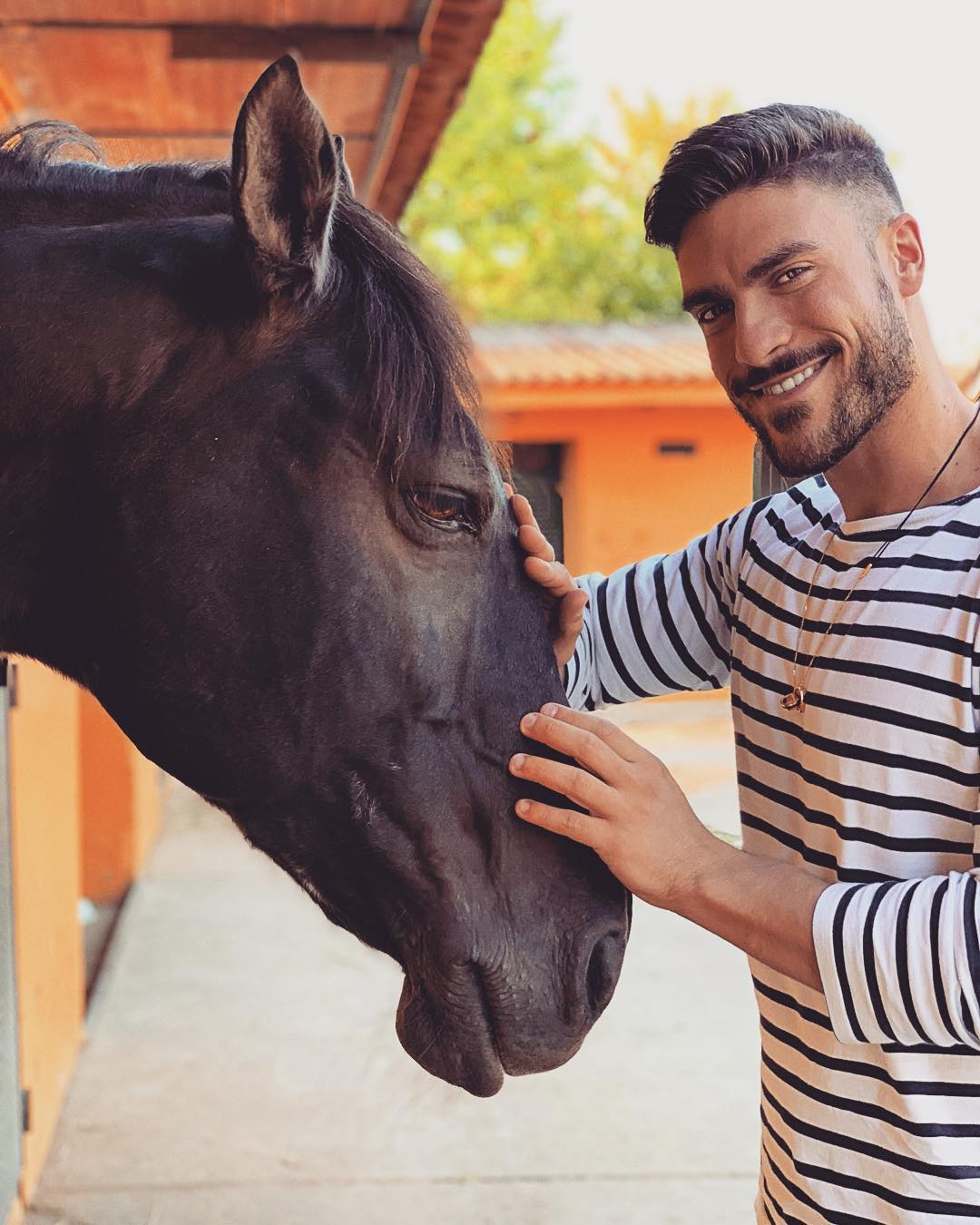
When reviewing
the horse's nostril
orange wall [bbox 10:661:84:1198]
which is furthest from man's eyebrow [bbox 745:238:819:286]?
orange wall [bbox 10:661:84:1198]

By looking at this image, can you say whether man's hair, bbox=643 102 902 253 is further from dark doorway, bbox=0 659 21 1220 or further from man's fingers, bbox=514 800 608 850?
dark doorway, bbox=0 659 21 1220

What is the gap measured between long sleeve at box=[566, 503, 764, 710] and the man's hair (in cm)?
51

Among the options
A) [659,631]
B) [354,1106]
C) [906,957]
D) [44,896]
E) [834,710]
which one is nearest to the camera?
[906,957]

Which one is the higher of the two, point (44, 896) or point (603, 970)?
point (603, 970)

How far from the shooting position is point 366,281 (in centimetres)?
145

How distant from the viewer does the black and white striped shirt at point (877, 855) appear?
1.34m

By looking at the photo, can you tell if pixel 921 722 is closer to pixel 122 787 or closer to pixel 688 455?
pixel 122 787

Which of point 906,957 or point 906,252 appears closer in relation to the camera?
point 906,957

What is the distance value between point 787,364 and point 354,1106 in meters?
3.18

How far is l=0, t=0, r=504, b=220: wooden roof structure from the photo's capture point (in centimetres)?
346

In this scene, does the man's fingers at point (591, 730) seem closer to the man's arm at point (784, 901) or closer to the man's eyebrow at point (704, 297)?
the man's arm at point (784, 901)

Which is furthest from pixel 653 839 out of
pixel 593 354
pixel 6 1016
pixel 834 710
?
pixel 593 354

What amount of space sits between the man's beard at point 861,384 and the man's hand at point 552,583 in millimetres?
326

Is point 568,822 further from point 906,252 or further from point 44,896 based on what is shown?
point 44,896
